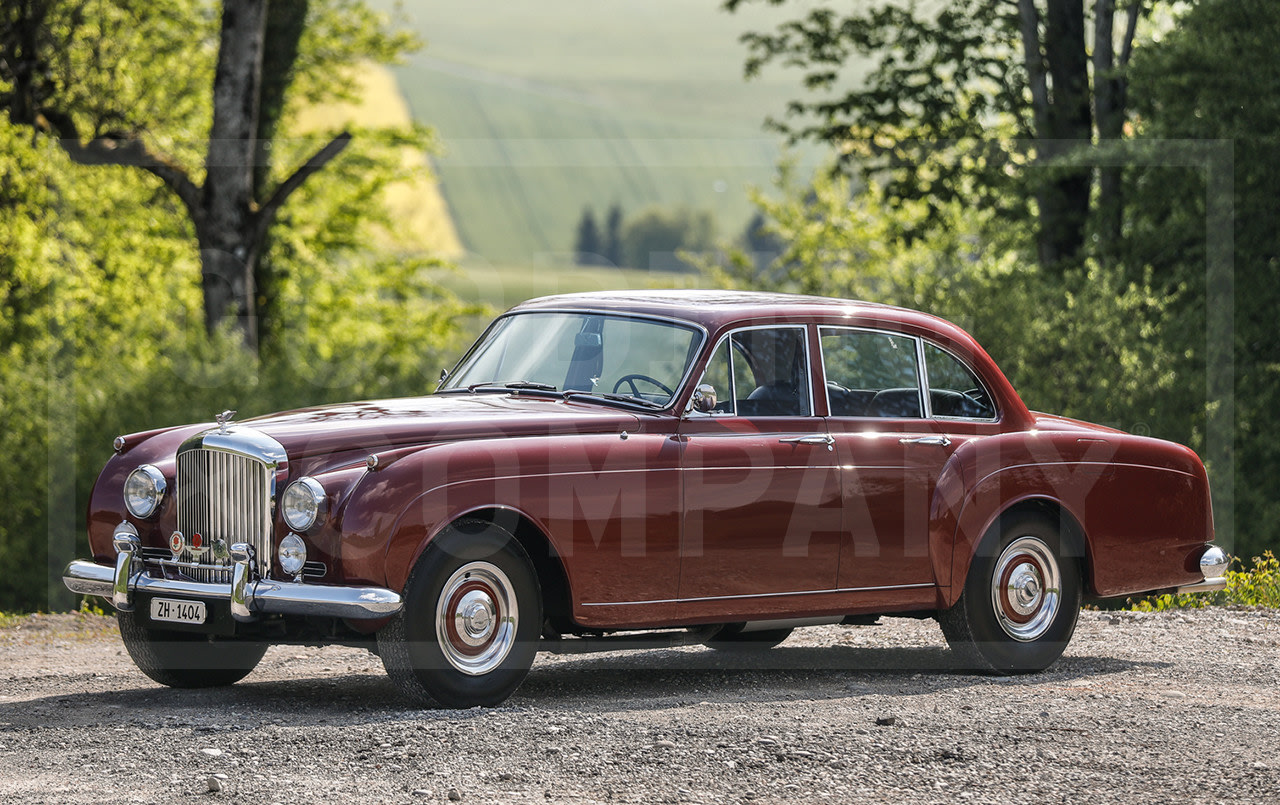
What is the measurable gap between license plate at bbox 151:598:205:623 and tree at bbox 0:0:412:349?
40.4 feet

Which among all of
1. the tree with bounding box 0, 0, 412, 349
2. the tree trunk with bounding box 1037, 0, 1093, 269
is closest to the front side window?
the tree with bounding box 0, 0, 412, 349

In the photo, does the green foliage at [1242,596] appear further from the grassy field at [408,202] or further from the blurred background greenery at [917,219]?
the grassy field at [408,202]

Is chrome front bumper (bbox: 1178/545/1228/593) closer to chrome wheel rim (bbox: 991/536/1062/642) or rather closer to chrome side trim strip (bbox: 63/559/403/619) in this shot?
chrome wheel rim (bbox: 991/536/1062/642)

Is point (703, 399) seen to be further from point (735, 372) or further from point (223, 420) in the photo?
point (223, 420)

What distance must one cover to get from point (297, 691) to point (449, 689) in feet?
4.51

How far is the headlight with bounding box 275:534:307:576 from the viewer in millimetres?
6520

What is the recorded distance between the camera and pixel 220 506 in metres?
6.91

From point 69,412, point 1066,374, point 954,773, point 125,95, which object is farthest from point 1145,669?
point 125,95

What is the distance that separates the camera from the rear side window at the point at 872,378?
8.03m

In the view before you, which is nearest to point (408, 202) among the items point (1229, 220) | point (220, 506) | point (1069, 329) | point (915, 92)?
point (915, 92)

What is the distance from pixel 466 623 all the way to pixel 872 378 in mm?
3102

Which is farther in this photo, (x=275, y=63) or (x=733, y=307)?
(x=275, y=63)

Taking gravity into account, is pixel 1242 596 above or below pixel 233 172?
below

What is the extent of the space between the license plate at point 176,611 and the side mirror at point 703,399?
2455 mm
